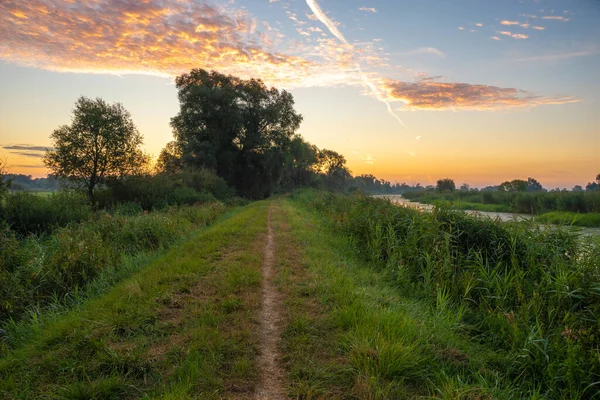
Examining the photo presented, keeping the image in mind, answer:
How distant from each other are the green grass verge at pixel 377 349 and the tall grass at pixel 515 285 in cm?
38

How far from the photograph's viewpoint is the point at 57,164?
25562 millimetres

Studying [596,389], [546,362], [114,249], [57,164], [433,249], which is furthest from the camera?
[57,164]

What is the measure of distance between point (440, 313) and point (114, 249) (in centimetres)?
893

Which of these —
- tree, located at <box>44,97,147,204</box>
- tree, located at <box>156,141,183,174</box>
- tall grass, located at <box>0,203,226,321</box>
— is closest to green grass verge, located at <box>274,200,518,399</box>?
tall grass, located at <box>0,203,226,321</box>

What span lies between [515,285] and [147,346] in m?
6.50

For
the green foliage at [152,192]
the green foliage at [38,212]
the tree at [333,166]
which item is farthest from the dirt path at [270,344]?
the tree at [333,166]

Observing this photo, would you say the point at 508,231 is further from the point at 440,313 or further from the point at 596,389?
the point at 596,389

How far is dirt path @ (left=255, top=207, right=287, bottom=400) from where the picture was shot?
11.3 ft

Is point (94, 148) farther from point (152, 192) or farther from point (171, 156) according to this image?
point (171, 156)

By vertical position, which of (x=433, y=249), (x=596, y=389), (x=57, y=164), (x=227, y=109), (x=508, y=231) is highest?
(x=227, y=109)

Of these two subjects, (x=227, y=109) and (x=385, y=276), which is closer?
(x=385, y=276)

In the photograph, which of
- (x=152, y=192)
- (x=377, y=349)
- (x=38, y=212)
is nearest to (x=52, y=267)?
(x=377, y=349)

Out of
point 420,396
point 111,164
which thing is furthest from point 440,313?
point 111,164

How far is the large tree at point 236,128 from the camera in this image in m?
42.8
